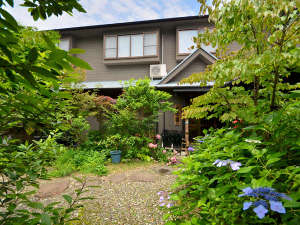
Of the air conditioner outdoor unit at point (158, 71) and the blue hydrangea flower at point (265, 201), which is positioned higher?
the air conditioner outdoor unit at point (158, 71)

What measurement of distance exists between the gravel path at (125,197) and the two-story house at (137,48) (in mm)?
4664

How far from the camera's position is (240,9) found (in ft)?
5.27

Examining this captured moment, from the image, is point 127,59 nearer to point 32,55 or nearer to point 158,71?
point 158,71

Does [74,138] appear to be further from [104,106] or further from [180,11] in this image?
[180,11]

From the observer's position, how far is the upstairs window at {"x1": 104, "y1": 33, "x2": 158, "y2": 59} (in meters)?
10.6

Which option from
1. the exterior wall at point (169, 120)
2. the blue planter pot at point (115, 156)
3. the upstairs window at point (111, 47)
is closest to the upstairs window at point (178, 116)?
the exterior wall at point (169, 120)

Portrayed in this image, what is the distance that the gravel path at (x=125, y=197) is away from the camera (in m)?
2.54

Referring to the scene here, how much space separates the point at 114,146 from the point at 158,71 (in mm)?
5780

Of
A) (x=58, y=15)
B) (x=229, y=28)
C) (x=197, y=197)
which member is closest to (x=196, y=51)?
(x=229, y=28)

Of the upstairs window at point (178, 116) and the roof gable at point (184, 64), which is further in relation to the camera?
the upstairs window at point (178, 116)

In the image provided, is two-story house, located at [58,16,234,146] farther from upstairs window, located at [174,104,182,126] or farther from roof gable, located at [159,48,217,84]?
roof gable, located at [159,48,217,84]

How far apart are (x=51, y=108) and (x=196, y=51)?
27.5ft

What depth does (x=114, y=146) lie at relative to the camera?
6.67m

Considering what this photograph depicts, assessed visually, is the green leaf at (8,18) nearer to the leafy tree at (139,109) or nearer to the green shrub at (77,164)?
the green shrub at (77,164)
